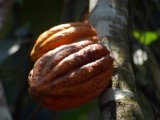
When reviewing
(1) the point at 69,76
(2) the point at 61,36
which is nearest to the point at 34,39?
(2) the point at 61,36

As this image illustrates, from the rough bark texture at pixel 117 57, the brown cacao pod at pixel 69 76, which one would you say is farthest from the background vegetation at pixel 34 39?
the brown cacao pod at pixel 69 76

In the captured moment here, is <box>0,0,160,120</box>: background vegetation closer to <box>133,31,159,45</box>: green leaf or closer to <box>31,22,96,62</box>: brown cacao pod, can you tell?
<box>133,31,159,45</box>: green leaf

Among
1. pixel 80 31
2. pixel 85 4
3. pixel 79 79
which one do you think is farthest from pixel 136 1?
pixel 79 79

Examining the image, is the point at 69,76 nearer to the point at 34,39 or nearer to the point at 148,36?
the point at 148,36

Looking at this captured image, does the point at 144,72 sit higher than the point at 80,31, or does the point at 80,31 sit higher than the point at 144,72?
the point at 80,31

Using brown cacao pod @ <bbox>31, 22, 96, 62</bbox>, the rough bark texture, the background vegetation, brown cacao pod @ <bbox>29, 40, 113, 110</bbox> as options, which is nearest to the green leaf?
the background vegetation

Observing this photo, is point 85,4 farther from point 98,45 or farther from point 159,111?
point 98,45

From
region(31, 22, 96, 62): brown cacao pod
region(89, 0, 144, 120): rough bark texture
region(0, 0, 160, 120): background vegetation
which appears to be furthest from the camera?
region(0, 0, 160, 120): background vegetation
